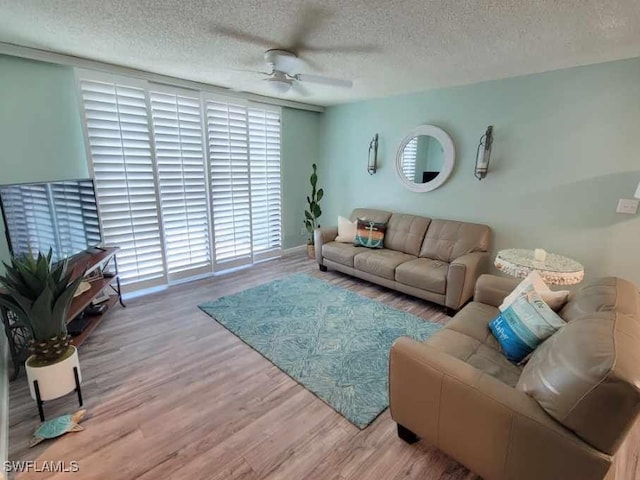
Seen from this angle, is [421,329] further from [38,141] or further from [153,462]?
[38,141]

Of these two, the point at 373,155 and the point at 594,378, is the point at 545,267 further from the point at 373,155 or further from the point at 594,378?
the point at 373,155

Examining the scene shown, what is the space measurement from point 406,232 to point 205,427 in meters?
3.06

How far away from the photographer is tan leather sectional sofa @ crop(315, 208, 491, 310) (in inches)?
121

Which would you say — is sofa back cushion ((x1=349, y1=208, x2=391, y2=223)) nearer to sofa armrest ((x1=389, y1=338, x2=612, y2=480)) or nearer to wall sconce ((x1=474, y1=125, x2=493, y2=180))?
wall sconce ((x1=474, y1=125, x2=493, y2=180))

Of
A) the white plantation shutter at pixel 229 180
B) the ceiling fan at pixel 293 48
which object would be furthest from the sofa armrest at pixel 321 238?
the ceiling fan at pixel 293 48

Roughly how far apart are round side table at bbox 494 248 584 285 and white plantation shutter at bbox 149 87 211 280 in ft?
11.2

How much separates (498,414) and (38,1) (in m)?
3.21

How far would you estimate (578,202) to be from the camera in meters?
2.88

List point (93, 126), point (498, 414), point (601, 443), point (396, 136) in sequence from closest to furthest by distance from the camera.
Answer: point (601, 443) → point (498, 414) → point (93, 126) → point (396, 136)

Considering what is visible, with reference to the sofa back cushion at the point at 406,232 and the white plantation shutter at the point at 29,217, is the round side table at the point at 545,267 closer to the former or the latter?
the sofa back cushion at the point at 406,232

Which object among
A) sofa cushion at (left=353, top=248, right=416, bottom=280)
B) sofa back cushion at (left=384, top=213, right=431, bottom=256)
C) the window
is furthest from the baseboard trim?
sofa back cushion at (left=384, top=213, right=431, bottom=256)

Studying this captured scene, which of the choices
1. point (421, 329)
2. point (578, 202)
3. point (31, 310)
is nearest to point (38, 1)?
point (31, 310)

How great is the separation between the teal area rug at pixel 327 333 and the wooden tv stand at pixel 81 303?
93 cm

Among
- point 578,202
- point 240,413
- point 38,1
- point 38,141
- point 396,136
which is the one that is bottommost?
point 240,413
